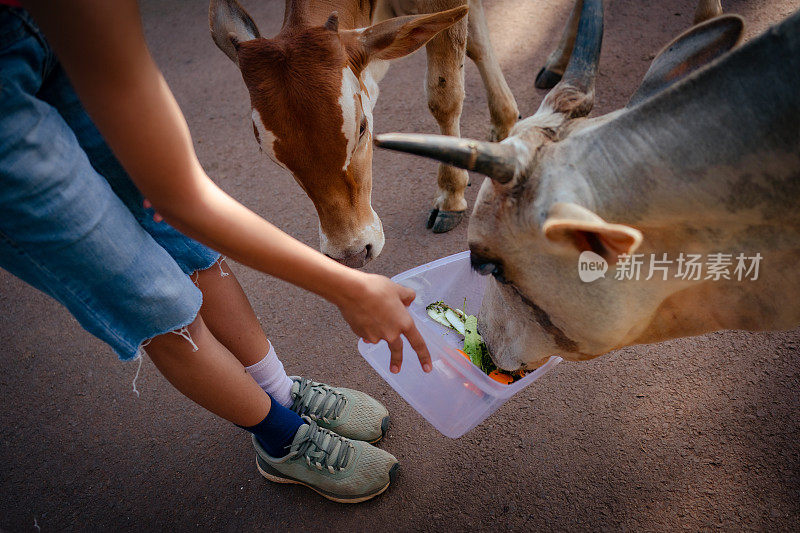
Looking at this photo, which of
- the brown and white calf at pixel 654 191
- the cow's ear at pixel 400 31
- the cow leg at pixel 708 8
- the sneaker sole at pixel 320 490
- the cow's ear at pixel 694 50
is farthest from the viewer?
the cow leg at pixel 708 8

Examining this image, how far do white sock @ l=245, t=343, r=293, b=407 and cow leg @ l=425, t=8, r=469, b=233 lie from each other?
1431 millimetres

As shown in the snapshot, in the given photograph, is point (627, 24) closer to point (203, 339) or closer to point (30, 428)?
point (203, 339)

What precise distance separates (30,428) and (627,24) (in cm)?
495

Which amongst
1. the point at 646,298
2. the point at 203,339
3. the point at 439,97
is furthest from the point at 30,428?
the point at 646,298

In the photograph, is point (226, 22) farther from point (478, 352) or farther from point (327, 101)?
point (478, 352)

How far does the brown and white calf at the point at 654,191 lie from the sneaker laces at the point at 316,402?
3.33 ft

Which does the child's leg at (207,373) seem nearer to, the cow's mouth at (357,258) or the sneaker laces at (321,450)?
the sneaker laces at (321,450)

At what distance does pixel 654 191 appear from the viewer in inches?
55.7

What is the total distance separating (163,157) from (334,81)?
1.14 metres

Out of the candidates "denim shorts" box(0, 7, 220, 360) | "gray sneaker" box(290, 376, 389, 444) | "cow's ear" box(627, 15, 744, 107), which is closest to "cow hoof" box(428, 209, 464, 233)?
"gray sneaker" box(290, 376, 389, 444)

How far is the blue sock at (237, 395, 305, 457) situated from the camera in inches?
81.4

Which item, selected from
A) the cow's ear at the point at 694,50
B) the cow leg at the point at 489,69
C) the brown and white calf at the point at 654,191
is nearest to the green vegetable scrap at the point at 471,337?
the brown and white calf at the point at 654,191

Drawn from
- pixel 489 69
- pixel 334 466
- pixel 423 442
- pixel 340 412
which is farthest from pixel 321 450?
pixel 489 69
